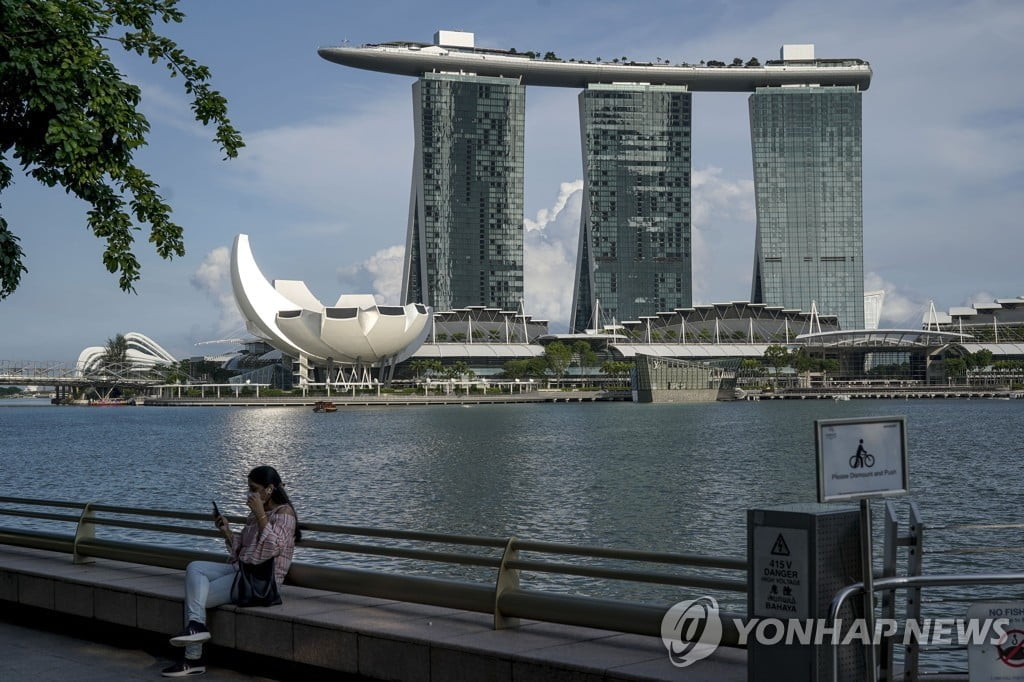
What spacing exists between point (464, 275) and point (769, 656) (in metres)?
176

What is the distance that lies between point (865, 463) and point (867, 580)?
1.75 ft

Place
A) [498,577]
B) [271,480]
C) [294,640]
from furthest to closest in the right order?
[271,480] < [294,640] < [498,577]

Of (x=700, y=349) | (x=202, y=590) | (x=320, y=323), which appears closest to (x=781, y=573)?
(x=202, y=590)

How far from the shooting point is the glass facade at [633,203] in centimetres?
18075

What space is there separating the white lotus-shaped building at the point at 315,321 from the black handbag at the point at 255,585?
125499mm

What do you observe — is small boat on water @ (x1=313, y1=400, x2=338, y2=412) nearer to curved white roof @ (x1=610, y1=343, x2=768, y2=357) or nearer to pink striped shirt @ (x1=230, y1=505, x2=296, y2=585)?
curved white roof @ (x1=610, y1=343, x2=768, y2=357)

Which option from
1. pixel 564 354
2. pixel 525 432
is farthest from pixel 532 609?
pixel 564 354

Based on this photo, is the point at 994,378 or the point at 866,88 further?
the point at 866,88

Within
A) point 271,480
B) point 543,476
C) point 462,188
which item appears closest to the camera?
point 271,480

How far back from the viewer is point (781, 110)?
183500 mm

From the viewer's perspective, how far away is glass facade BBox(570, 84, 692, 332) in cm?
18075

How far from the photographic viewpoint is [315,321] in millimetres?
134125

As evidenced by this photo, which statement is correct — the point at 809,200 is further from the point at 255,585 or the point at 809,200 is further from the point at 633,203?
the point at 255,585

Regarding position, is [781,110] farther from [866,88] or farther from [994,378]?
[994,378]
